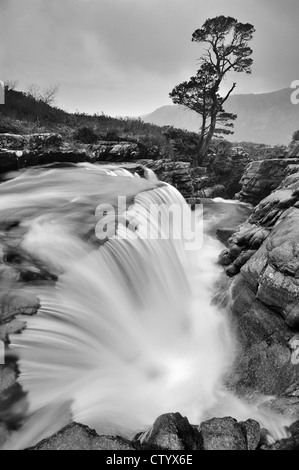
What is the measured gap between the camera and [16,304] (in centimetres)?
418

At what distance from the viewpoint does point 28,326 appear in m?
4.00

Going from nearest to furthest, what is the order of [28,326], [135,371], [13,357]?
[13,357] → [28,326] → [135,371]

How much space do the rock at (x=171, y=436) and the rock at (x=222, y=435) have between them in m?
0.11

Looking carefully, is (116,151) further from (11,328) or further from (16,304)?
(11,328)

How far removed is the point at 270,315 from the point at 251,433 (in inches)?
98.2

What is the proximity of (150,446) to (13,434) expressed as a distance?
175 cm

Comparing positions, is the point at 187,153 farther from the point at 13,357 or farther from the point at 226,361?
the point at 13,357

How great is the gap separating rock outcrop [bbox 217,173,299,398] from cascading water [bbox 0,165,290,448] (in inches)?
16.0

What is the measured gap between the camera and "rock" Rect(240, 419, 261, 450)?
9.02 ft

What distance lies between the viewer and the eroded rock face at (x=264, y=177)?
17.4m

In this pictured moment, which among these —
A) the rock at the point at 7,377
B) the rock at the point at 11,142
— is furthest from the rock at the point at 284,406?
the rock at the point at 11,142

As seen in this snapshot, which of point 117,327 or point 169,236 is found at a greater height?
point 169,236

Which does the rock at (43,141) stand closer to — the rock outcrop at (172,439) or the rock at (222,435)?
the rock outcrop at (172,439)

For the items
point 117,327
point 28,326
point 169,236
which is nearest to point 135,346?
point 117,327
